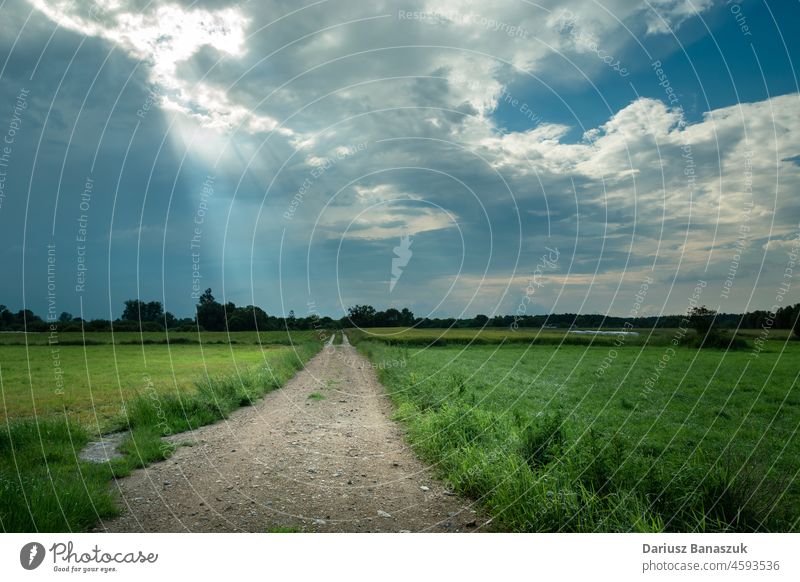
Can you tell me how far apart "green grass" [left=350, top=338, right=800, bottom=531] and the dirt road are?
699 mm

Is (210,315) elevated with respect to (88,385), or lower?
elevated

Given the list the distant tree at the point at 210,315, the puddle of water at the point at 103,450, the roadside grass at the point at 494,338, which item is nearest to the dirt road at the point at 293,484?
the puddle of water at the point at 103,450

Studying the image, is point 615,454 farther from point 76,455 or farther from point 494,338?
point 494,338

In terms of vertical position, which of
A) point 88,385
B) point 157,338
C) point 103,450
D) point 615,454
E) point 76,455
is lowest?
point 88,385

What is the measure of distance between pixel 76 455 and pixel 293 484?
4510 millimetres

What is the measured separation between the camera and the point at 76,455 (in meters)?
9.17

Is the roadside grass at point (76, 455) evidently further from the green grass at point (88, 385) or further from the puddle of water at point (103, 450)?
the green grass at point (88, 385)

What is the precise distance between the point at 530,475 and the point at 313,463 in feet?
13.8

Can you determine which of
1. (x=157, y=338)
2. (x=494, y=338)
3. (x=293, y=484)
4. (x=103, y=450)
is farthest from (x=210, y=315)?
(x=157, y=338)

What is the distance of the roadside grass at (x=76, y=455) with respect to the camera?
19.5 feet

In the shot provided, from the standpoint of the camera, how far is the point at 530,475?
676 centimetres

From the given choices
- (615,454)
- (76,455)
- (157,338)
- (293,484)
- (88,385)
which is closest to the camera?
(615,454)

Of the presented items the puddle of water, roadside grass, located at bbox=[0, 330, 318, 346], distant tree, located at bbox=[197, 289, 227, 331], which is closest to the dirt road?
the puddle of water
